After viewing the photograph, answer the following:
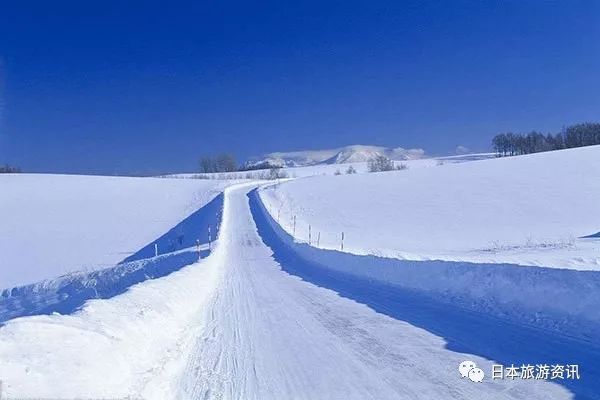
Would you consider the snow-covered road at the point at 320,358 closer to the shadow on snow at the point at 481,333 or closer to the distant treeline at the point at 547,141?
the shadow on snow at the point at 481,333

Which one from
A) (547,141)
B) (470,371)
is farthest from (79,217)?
(547,141)

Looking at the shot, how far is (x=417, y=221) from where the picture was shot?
49219 mm

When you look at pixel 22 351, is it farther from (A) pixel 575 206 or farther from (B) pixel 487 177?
(B) pixel 487 177

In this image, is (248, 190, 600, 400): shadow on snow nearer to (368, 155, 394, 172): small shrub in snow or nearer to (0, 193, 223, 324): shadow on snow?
(0, 193, 223, 324): shadow on snow

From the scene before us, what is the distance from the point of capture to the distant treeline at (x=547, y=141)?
144 m

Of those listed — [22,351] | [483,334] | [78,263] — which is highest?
[22,351]

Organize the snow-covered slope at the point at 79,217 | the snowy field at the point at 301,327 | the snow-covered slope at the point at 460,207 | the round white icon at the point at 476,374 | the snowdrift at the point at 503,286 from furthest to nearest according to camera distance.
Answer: the snow-covered slope at the point at 460,207 < the snow-covered slope at the point at 79,217 < the snowdrift at the point at 503,286 < the round white icon at the point at 476,374 < the snowy field at the point at 301,327

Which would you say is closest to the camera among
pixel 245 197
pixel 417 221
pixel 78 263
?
pixel 78 263

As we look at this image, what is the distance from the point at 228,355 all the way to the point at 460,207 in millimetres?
49717

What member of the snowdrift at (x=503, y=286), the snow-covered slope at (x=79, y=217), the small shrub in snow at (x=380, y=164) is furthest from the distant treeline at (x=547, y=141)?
the snowdrift at (x=503, y=286)

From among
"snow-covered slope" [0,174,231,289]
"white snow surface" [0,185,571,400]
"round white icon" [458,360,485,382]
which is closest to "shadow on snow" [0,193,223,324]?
"white snow surface" [0,185,571,400]

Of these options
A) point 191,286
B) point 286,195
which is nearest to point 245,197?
point 286,195

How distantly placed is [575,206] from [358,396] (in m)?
51.8

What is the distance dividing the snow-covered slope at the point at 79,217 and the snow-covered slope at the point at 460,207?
12820 millimetres
